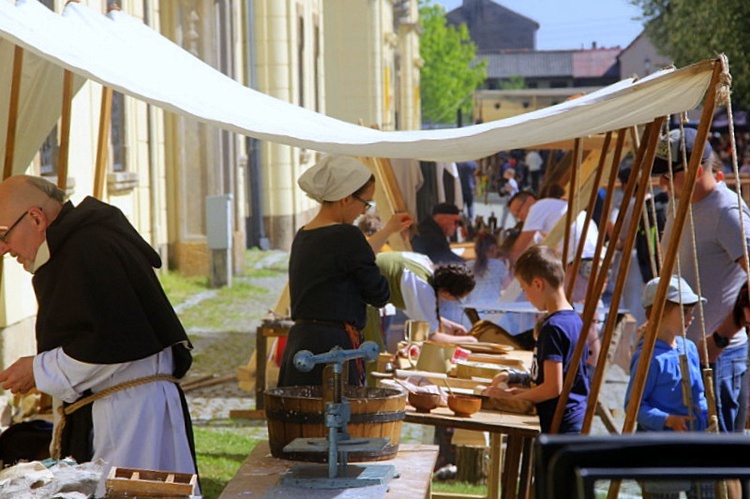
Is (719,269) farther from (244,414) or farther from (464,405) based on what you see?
(244,414)

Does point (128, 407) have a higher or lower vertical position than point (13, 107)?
lower

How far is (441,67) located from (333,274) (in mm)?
75181

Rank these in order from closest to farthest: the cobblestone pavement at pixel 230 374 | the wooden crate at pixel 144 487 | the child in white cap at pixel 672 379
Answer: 1. the wooden crate at pixel 144 487
2. the child in white cap at pixel 672 379
3. the cobblestone pavement at pixel 230 374

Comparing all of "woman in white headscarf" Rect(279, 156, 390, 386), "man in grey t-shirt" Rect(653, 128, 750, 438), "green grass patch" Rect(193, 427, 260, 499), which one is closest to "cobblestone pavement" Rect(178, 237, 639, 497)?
"green grass patch" Rect(193, 427, 260, 499)

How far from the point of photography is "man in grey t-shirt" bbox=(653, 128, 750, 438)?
16.4ft

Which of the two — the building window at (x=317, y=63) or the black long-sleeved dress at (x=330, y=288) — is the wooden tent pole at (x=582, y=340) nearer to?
the black long-sleeved dress at (x=330, y=288)

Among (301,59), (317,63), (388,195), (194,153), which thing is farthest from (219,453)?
(317,63)

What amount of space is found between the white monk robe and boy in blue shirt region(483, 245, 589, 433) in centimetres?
129

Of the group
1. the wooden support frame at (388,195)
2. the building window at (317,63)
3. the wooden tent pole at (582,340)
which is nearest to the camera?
the wooden tent pole at (582,340)

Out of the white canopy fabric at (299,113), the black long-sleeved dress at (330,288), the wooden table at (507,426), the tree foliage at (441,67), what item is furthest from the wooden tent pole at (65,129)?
the tree foliage at (441,67)

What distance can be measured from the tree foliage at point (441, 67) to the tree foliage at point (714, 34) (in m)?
44.3

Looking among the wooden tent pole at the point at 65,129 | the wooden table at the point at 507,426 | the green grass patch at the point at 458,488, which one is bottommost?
the green grass patch at the point at 458,488

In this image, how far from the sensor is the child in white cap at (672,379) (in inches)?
185

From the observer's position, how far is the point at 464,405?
451cm
